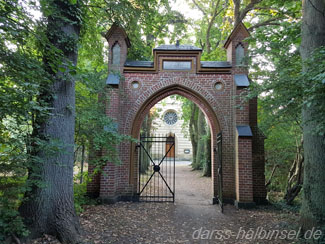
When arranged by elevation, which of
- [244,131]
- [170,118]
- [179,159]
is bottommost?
[179,159]

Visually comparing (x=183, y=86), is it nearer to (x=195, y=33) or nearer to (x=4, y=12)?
(x=4, y=12)

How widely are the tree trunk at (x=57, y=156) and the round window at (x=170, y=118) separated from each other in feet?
92.9

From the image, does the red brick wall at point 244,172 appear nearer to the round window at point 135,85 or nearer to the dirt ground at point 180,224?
the dirt ground at point 180,224

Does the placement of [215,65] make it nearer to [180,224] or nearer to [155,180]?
[180,224]

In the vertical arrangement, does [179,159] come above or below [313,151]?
below

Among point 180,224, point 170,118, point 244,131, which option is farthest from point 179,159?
point 180,224

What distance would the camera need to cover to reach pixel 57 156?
4.31m

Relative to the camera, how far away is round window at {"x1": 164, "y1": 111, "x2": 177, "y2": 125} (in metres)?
33.1

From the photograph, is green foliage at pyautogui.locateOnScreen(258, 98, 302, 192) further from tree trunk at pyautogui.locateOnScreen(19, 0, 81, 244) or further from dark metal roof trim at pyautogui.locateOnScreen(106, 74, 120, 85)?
tree trunk at pyautogui.locateOnScreen(19, 0, 81, 244)

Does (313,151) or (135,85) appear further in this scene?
(135,85)

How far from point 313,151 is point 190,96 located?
4818mm

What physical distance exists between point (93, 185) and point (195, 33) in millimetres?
13836

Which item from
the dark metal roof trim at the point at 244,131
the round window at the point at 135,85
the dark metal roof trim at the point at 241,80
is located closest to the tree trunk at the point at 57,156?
the round window at the point at 135,85

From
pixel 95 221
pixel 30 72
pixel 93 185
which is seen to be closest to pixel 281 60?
pixel 30 72
